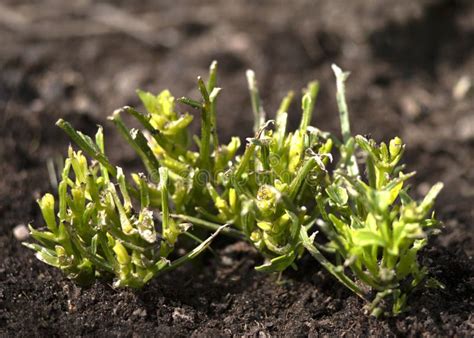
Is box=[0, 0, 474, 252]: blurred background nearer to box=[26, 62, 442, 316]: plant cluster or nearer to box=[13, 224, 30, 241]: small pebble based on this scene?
box=[13, 224, 30, 241]: small pebble

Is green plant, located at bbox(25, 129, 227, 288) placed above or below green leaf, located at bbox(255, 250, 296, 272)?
above

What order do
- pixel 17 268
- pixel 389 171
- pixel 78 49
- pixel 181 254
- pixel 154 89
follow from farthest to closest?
pixel 78 49, pixel 154 89, pixel 181 254, pixel 17 268, pixel 389 171

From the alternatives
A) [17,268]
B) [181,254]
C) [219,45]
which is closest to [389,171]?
[181,254]

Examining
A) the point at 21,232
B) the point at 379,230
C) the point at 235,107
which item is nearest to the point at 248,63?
the point at 235,107

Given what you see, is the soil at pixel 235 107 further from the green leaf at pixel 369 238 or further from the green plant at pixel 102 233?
the green leaf at pixel 369 238

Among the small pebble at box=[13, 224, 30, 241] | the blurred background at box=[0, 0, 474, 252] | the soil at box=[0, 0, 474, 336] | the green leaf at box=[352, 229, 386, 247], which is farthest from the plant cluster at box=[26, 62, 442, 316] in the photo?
the blurred background at box=[0, 0, 474, 252]

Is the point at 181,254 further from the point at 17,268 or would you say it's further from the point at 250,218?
the point at 17,268
